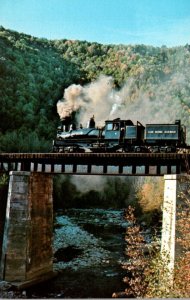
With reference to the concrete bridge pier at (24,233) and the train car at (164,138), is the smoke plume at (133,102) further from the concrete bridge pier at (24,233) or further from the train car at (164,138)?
the concrete bridge pier at (24,233)

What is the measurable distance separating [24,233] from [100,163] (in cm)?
404

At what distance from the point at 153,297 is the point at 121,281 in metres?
8.27

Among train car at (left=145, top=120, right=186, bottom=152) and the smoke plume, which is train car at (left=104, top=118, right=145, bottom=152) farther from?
the smoke plume

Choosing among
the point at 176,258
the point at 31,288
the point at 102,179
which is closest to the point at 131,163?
the point at 176,258

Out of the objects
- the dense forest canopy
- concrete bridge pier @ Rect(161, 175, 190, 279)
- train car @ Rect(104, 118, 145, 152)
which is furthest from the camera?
the dense forest canopy

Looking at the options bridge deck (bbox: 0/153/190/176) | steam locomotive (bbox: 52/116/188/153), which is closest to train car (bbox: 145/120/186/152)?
steam locomotive (bbox: 52/116/188/153)

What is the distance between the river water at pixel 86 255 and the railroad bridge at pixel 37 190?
989 mm

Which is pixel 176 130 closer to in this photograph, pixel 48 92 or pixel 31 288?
pixel 31 288

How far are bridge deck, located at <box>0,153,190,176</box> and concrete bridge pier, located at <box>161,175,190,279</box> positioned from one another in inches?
27.0

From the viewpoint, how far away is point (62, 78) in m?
44.0

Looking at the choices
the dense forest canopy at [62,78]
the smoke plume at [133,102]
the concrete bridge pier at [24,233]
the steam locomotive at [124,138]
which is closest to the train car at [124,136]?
the steam locomotive at [124,138]

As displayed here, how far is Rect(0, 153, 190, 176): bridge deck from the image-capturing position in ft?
48.3

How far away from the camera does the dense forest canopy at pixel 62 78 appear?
128ft

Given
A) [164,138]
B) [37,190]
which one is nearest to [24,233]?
[37,190]
